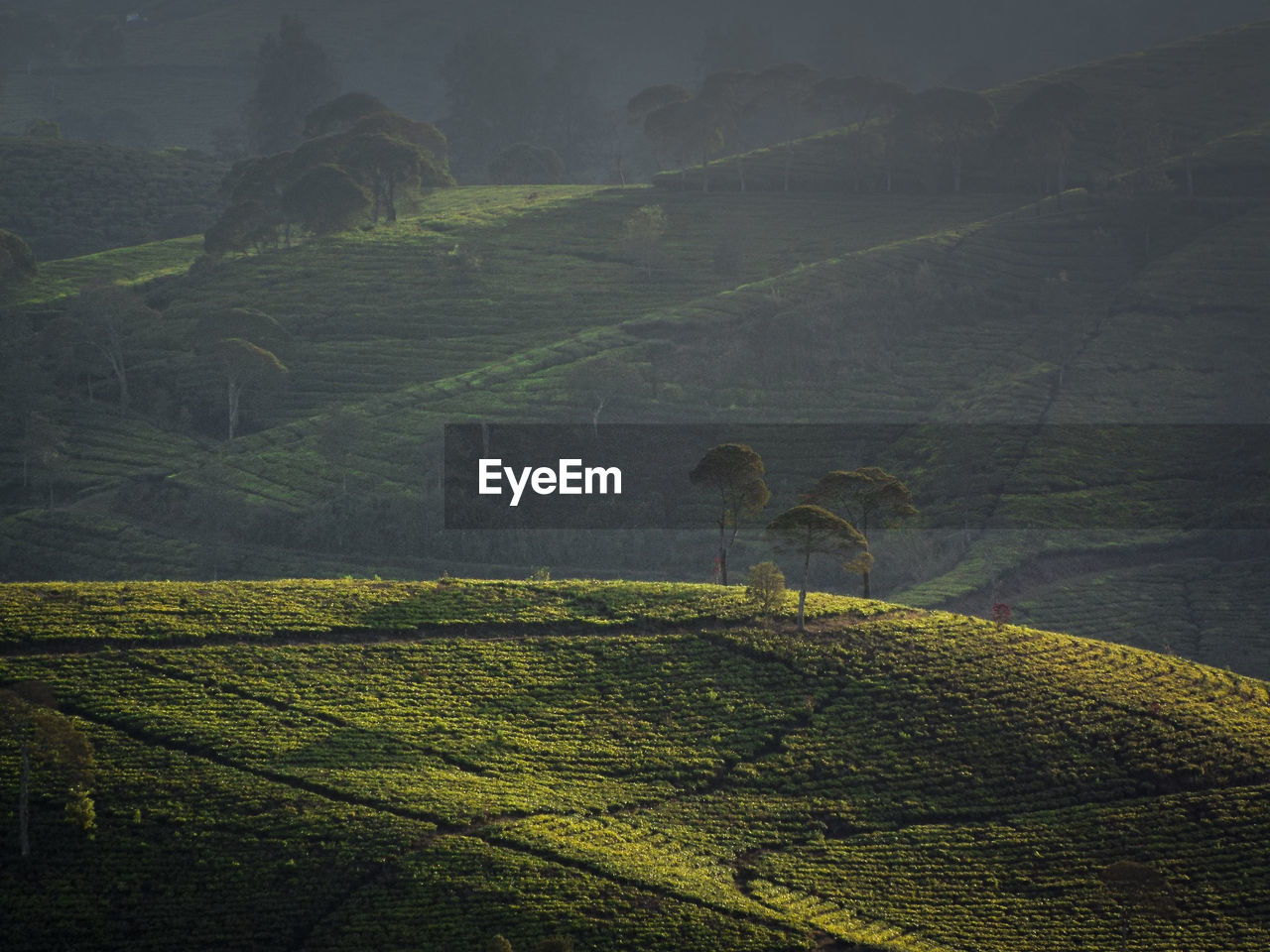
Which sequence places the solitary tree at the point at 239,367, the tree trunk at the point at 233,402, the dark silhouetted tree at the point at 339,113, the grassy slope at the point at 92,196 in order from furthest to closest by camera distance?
the dark silhouetted tree at the point at 339,113
the grassy slope at the point at 92,196
the solitary tree at the point at 239,367
the tree trunk at the point at 233,402

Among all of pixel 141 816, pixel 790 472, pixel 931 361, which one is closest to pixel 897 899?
pixel 141 816

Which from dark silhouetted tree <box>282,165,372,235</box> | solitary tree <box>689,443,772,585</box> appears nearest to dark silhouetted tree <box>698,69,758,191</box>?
dark silhouetted tree <box>282,165,372,235</box>

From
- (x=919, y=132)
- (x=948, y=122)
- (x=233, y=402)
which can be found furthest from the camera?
(x=919, y=132)

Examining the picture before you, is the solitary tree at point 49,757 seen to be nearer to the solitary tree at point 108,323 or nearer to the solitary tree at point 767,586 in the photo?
the solitary tree at point 767,586

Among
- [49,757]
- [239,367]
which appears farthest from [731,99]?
[49,757]

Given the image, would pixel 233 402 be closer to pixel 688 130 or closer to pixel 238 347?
pixel 238 347

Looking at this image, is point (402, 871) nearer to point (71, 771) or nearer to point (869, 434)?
point (71, 771)

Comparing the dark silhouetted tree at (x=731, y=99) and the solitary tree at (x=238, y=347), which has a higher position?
the dark silhouetted tree at (x=731, y=99)

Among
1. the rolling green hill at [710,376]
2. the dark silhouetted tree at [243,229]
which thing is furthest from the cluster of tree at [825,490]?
the dark silhouetted tree at [243,229]
